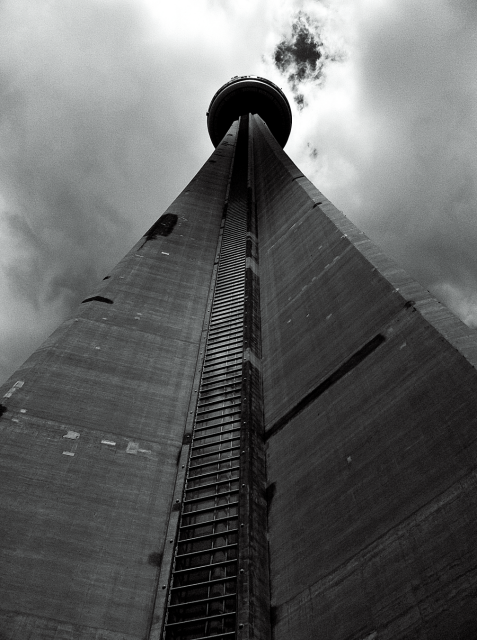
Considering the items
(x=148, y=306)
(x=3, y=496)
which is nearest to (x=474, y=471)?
(x=3, y=496)


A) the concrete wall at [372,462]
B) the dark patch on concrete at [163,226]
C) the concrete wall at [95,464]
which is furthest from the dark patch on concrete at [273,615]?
the dark patch on concrete at [163,226]

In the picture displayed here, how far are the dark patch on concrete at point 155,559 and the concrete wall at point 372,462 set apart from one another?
171 cm

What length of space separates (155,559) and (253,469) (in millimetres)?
2229

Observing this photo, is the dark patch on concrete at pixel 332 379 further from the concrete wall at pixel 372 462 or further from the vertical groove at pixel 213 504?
the vertical groove at pixel 213 504

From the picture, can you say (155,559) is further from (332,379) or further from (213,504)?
(332,379)

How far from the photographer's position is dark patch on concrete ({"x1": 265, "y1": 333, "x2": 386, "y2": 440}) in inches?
356

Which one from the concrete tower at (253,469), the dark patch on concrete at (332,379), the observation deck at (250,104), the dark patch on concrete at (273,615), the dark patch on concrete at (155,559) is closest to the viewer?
the concrete tower at (253,469)

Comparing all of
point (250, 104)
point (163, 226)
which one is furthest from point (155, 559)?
point (250, 104)

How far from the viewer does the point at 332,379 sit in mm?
9281

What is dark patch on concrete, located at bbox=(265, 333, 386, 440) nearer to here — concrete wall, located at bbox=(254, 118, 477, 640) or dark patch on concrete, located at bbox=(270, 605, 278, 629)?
concrete wall, located at bbox=(254, 118, 477, 640)

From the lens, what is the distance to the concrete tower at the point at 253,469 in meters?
5.88

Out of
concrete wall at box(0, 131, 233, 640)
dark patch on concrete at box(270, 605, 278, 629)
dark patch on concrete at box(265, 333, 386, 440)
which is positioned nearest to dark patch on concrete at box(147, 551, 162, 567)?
concrete wall at box(0, 131, 233, 640)

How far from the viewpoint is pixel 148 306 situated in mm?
14008

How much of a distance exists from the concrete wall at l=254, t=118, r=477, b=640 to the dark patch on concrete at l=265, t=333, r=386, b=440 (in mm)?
28
